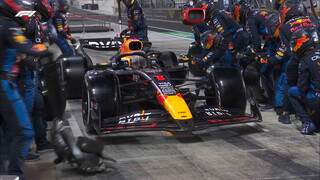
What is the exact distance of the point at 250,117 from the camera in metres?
7.17

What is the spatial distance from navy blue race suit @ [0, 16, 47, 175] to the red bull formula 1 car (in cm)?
182

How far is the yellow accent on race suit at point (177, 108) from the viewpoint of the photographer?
667cm

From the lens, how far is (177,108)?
6777 mm

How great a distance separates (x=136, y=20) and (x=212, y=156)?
344 inches

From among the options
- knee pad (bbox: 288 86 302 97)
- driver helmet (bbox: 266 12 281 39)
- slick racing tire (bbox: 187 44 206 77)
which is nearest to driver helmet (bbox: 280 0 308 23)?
driver helmet (bbox: 266 12 281 39)

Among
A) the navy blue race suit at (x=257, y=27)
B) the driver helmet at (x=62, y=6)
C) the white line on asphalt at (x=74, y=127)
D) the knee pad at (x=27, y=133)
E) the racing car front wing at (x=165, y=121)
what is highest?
A: the driver helmet at (x=62, y=6)

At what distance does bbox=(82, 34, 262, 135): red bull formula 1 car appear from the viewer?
6734mm

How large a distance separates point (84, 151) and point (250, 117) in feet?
9.09

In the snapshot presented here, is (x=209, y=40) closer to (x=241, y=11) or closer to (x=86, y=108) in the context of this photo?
(x=241, y=11)

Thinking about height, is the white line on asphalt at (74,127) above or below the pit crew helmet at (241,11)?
below

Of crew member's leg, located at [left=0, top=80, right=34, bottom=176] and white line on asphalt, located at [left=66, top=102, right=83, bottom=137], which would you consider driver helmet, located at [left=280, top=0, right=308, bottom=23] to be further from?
crew member's leg, located at [left=0, top=80, right=34, bottom=176]

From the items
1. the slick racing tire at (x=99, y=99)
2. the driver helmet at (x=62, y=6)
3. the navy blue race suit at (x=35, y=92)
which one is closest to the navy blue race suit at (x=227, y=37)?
the slick racing tire at (x=99, y=99)

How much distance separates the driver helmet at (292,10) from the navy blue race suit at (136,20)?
6846 millimetres

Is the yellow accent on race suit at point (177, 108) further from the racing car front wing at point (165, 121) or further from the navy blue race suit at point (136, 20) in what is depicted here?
the navy blue race suit at point (136, 20)
